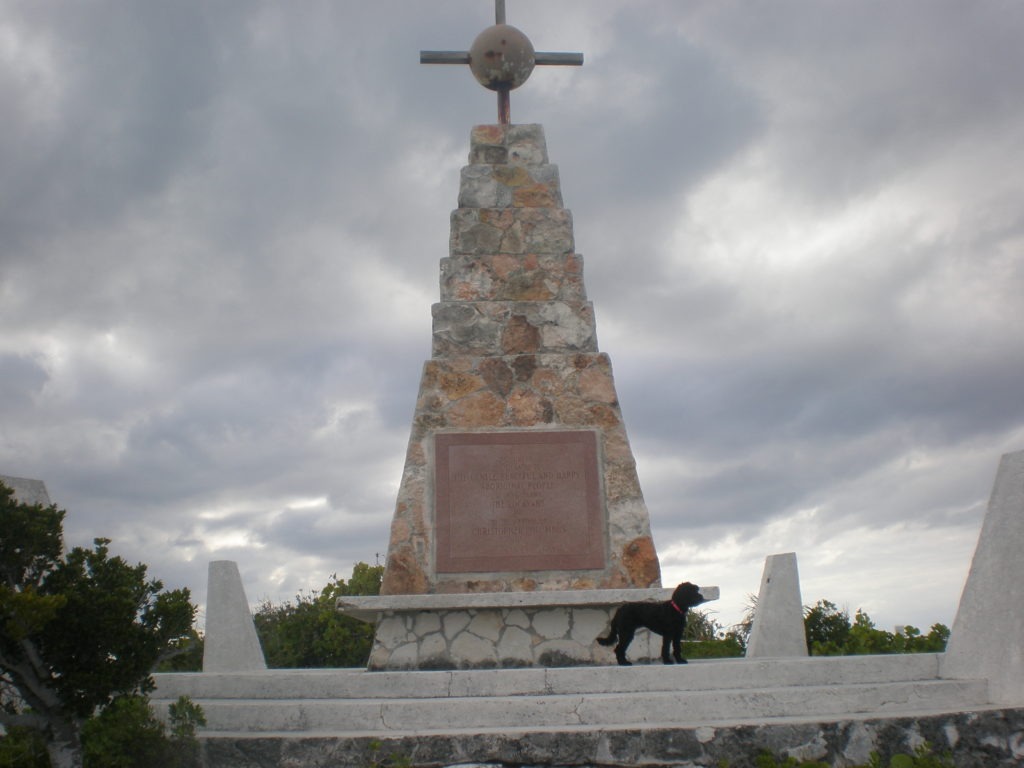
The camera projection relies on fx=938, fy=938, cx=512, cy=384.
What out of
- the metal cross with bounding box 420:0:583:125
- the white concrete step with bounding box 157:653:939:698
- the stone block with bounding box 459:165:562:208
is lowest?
the white concrete step with bounding box 157:653:939:698

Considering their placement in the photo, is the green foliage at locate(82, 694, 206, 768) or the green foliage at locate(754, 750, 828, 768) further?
the green foliage at locate(754, 750, 828, 768)

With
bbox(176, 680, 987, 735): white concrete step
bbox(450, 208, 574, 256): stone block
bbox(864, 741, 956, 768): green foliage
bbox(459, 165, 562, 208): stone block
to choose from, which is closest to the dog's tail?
bbox(176, 680, 987, 735): white concrete step

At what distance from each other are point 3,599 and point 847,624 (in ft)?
31.6

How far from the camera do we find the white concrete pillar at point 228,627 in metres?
9.38

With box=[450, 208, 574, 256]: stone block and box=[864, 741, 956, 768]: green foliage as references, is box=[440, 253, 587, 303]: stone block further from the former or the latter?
box=[864, 741, 956, 768]: green foliage

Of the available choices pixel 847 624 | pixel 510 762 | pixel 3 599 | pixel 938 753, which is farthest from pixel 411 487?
pixel 847 624

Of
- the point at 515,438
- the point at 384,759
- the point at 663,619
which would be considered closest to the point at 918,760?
the point at 663,619

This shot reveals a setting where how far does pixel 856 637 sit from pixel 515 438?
15.4 ft

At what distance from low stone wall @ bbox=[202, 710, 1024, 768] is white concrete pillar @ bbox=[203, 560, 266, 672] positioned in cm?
387

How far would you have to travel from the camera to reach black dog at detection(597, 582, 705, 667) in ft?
22.8

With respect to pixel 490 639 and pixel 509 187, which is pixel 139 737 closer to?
pixel 490 639

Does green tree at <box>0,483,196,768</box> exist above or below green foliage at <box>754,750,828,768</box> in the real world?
above

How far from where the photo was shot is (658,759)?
5.39 meters

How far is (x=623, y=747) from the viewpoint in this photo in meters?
5.39
